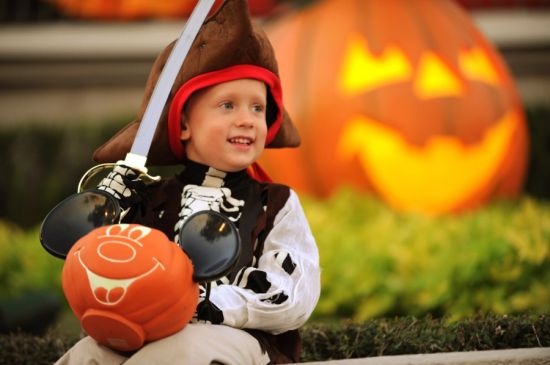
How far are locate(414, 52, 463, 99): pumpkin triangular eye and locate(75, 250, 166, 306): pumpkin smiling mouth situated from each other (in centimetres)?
391

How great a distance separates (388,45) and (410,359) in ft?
12.1

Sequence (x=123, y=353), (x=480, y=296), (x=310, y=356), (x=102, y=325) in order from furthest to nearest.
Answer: (x=480, y=296) < (x=310, y=356) < (x=123, y=353) < (x=102, y=325)

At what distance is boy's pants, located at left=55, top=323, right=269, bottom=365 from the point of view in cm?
210

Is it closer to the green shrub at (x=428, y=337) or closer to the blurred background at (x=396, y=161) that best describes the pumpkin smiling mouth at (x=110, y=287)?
the green shrub at (x=428, y=337)

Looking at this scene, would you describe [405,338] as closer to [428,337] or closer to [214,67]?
[428,337]

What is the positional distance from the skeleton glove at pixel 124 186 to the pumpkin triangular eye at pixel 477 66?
361 centimetres

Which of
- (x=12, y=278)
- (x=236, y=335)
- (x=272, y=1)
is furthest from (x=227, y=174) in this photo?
(x=272, y=1)

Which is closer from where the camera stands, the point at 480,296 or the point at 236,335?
the point at 236,335

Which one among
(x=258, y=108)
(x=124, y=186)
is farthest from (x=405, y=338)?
(x=124, y=186)

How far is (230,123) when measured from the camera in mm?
2512

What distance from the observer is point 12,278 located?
5.47 metres

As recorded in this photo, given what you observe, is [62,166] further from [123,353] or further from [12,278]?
[123,353]

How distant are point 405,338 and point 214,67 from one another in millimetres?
952

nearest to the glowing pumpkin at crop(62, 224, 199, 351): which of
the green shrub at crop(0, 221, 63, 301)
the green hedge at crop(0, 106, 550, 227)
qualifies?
the green shrub at crop(0, 221, 63, 301)
